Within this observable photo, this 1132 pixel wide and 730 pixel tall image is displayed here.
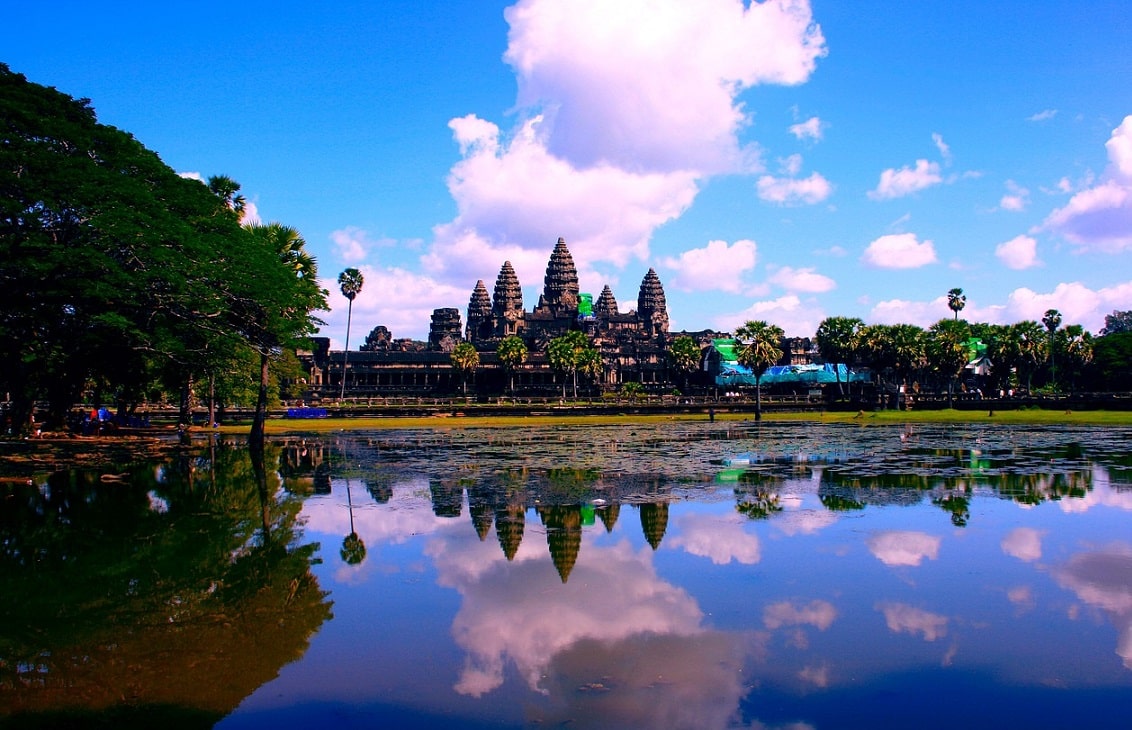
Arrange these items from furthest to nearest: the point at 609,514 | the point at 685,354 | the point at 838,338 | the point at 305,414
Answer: the point at 685,354 → the point at 838,338 → the point at 305,414 → the point at 609,514

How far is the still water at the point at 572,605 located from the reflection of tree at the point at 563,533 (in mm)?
97

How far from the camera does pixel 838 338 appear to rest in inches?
3501

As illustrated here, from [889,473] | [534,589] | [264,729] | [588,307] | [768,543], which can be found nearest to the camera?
[264,729]

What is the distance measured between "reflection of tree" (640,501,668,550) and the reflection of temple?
8569 cm

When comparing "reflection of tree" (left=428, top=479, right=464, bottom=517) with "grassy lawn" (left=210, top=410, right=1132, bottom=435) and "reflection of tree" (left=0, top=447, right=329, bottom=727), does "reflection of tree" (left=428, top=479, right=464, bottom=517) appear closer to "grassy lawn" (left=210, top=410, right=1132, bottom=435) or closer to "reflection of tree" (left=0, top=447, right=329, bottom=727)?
"reflection of tree" (left=0, top=447, right=329, bottom=727)

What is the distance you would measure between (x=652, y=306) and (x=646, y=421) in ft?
320

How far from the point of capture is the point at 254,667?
29.0 feet

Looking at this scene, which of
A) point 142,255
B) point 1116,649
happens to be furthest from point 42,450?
point 1116,649

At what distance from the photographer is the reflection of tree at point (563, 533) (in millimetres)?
13622

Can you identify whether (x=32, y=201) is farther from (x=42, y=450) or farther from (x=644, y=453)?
(x=644, y=453)

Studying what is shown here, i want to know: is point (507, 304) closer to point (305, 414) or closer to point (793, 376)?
point (793, 376)

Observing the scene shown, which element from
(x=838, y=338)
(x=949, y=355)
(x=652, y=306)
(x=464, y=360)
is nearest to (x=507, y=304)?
(x=652, y=306)

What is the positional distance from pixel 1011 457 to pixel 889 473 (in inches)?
336

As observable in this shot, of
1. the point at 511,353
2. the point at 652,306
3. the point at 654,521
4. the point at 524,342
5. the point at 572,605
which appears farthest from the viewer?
the point at 652,306
